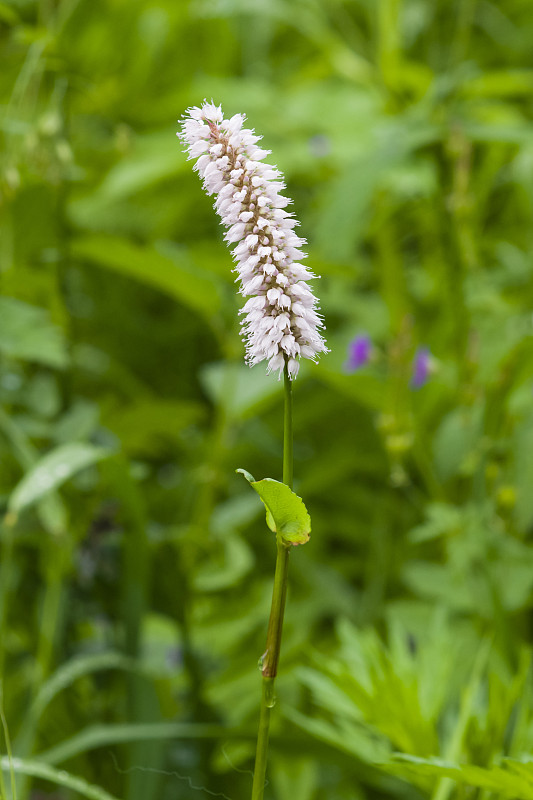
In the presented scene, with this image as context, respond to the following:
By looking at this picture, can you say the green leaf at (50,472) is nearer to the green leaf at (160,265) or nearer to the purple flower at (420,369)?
the green leaf at (160,265)

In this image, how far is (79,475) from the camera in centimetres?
132

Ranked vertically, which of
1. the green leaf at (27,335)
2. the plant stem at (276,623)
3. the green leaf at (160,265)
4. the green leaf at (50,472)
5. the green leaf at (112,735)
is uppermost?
the green leaf at (160,265)

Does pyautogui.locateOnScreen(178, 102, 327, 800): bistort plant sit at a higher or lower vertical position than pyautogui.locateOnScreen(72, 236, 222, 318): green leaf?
lower

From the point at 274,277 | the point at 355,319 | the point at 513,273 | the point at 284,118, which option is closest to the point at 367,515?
the point at 355,319

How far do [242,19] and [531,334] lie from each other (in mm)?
1753

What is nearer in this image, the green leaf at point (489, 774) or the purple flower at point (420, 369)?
the green leaf at point (489, 774)

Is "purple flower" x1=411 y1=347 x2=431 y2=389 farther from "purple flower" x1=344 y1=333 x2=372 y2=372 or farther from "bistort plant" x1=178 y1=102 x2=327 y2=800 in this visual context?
"bistort plant" x1=178 y1=102 x2=327 y2=800

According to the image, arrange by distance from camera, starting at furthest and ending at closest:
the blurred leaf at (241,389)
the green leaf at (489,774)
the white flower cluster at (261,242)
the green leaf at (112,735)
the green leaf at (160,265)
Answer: the blurred leaf at (241,389) → the green leaf at (160,265) → the green leaf at (112,735) → the green leaf at (489,774) → the white flower cluster at (261,242)

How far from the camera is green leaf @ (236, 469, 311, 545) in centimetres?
47

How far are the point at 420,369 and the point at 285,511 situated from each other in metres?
0.89

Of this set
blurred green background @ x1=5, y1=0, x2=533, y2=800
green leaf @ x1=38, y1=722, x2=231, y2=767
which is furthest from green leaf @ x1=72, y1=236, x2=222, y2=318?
green leaf @ x1=38, y1=722, x2=231, y2=767

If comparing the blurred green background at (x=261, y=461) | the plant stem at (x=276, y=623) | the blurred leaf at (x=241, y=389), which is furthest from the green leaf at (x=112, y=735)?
the blurred leaf at (x=241, y=389)

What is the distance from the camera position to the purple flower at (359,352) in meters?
1.37

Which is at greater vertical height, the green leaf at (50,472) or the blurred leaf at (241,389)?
the blurred leaf at (241,389)
